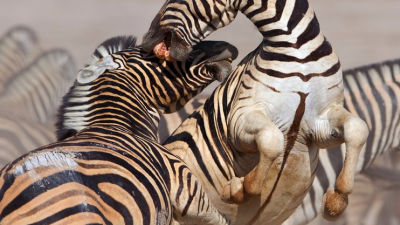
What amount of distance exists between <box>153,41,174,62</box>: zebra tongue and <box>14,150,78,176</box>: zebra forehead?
1511 mm

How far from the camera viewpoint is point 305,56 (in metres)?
4.62

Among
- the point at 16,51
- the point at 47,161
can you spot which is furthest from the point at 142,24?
the point at 47,161

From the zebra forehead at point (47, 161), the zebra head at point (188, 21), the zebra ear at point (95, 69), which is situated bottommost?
the zebra ear at point (95, 69)

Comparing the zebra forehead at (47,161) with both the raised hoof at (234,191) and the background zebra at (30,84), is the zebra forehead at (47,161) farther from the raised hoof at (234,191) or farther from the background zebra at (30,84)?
the background zebra at (30,84)

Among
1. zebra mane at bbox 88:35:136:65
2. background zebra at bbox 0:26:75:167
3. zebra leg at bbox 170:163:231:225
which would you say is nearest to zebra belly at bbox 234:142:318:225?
zebra leg at bbox 170:163:231:225

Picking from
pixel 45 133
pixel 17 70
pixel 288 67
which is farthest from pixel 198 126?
pixel 17 70

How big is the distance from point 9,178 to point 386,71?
11.9ft

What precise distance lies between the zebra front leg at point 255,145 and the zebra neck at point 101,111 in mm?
517

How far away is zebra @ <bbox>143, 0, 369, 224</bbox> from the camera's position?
4.57 metres

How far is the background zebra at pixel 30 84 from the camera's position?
7.18 meters

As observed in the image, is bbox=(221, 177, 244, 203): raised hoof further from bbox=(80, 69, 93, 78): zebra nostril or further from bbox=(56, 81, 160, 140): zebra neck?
bbox=(80, 69, 93, 78): zebra nostril

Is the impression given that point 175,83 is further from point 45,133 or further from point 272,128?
point 45,133

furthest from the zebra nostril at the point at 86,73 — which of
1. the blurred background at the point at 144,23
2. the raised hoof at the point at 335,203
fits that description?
the blurred background at the point at 144,23

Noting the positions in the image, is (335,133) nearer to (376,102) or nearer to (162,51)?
(162,51)
